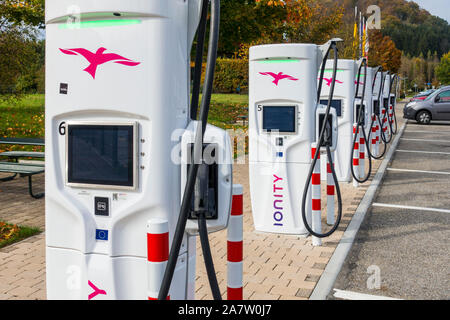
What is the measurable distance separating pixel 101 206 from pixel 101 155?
0.96 feet

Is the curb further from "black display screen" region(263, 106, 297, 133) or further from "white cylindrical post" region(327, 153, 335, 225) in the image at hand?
"black display screen" region(263, 106, 297, 133)

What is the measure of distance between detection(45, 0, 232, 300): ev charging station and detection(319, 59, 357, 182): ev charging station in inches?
288

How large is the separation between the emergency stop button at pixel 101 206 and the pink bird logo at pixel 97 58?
68 cm

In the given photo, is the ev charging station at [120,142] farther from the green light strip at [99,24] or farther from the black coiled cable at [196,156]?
the black coiled cable at [196,156]

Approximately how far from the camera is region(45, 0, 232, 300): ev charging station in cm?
281

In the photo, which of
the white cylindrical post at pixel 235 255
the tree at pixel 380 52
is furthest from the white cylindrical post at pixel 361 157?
the tree at pixel 380 52

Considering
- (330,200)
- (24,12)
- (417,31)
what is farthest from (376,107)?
(417,31)

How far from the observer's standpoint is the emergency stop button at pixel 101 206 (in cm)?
298

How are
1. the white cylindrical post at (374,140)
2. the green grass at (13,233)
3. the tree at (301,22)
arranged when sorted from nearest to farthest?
the green grass at (13,233) → the tree at (301,22) → the white cylindrical post at (374,140)

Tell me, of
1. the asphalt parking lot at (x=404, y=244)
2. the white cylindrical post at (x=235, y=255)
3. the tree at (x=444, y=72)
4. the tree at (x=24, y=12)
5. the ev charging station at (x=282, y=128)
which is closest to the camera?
the white cylindrical post at (x=235, y=255)

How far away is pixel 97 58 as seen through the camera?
2.88 meters

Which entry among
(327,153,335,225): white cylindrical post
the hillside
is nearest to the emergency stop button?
(327,153,335,225): white cylindrical post

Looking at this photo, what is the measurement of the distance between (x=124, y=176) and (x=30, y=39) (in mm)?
11679
